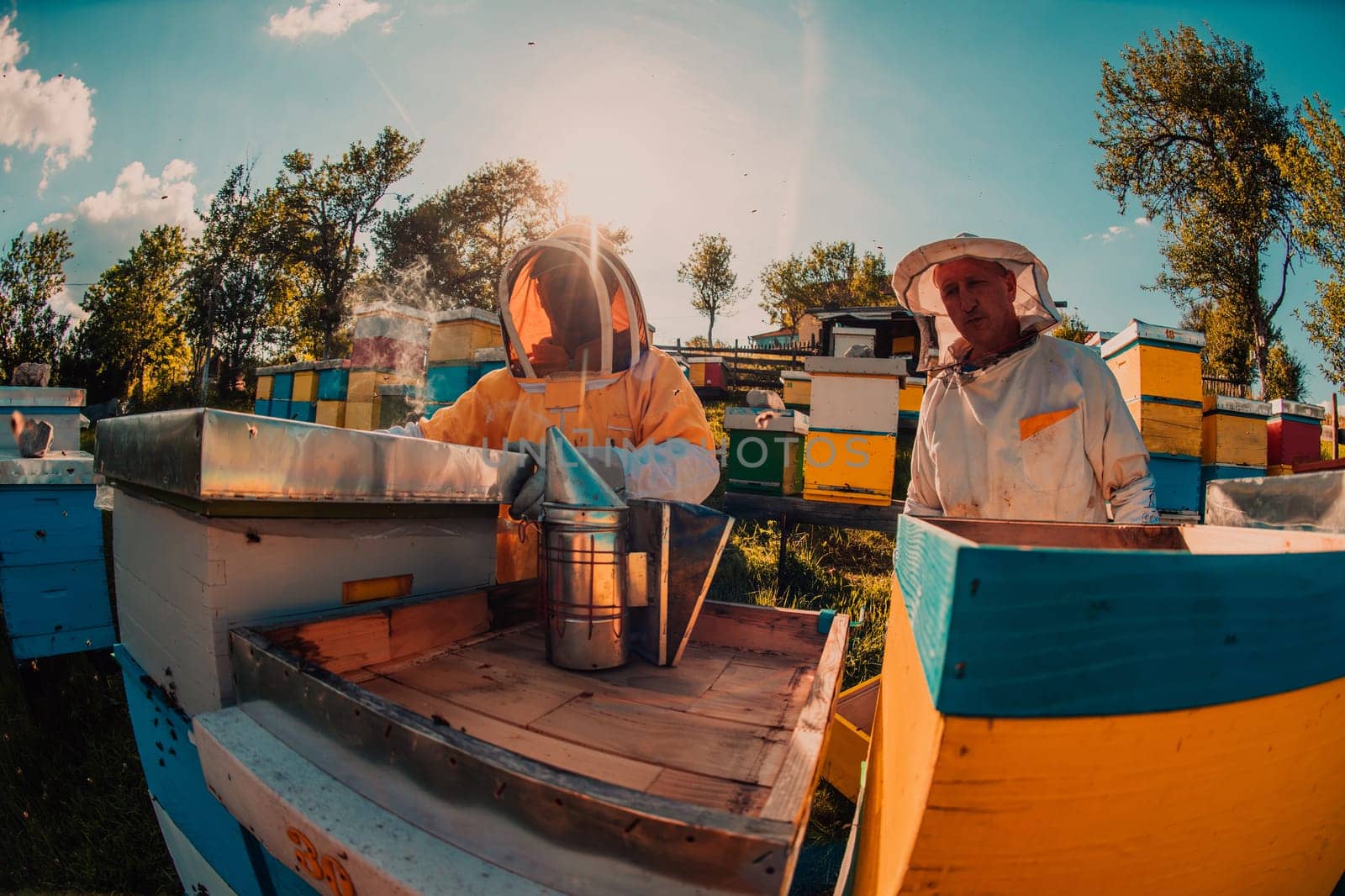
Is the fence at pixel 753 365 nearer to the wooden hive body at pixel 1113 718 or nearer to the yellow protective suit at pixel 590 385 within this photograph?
the yellow protective suit at pixel 590 385

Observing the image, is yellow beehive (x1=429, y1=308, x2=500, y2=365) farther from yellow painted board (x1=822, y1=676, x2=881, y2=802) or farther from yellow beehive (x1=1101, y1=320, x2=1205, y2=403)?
yellow beehive (x1=1101, y1=320, x2=1205, y2=403)

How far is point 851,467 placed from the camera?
436cm

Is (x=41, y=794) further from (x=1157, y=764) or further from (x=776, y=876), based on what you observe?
(x=1157, y=764)

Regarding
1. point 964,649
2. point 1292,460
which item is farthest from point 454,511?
point 1292,460

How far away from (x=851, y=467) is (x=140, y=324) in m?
28.8

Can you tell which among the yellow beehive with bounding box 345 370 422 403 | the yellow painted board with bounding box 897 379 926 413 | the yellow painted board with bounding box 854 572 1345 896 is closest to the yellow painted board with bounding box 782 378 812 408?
the yellow painted board with bounding box 897 379 926 413

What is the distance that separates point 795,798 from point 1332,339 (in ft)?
72.3

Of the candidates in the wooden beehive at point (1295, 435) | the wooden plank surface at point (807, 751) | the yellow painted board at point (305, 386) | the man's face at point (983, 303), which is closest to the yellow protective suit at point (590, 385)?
the wooden plank surface at point (807, 751)

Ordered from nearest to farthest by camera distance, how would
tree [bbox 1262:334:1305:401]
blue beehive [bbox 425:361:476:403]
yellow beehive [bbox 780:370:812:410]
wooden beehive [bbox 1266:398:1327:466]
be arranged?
wooden beehive [bbox 1266:398:1327:466] → blue beehive [bbox 425:361:476:403] → yellow beehive [bbox 780:370:812:410] → tree [bbox 1262:334:1305:401]

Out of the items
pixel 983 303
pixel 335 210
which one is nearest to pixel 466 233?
pixel 335 210

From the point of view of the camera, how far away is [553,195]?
33062 millimetres

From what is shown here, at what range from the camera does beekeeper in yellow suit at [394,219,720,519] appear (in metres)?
2.12

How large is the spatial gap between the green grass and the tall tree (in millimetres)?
27261

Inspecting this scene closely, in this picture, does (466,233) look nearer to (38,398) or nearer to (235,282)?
(235,282)
